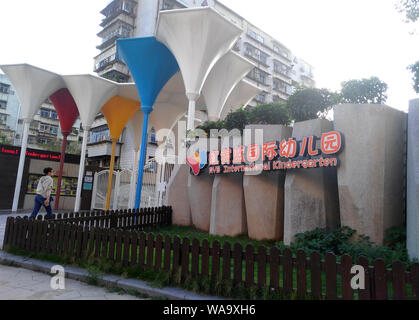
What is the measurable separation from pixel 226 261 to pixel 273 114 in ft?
17.6

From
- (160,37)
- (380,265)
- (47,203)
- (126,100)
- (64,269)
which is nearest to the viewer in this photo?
(380,265)

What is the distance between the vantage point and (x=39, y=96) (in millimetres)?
16391

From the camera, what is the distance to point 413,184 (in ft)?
16.7

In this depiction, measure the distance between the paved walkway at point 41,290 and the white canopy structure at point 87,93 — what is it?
480 inches

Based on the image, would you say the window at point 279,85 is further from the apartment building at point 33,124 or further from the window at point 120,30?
the apartment building at point 33,124

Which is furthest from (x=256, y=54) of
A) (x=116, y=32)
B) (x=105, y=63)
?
(x=105, y=63)

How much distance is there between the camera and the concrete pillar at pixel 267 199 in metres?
7.37

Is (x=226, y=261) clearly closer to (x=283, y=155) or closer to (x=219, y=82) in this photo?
(x=283, y=155)

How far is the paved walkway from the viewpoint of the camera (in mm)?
4059
